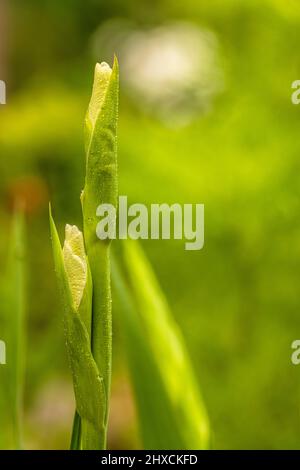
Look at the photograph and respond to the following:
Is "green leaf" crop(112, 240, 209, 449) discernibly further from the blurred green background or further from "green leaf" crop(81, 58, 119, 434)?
the blurred green background

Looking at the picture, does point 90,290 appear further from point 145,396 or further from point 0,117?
point 0,117

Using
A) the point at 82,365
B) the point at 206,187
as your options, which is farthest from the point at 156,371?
the point at 206,187

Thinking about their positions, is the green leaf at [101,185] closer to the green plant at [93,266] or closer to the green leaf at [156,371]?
the green plant at [93,266]

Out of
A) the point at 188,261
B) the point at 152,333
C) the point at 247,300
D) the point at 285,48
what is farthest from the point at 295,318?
the point at 152,333

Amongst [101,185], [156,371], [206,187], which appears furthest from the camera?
[206,187]

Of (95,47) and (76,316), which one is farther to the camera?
(95,47)

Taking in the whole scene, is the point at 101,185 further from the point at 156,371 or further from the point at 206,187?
the point at 206,187
